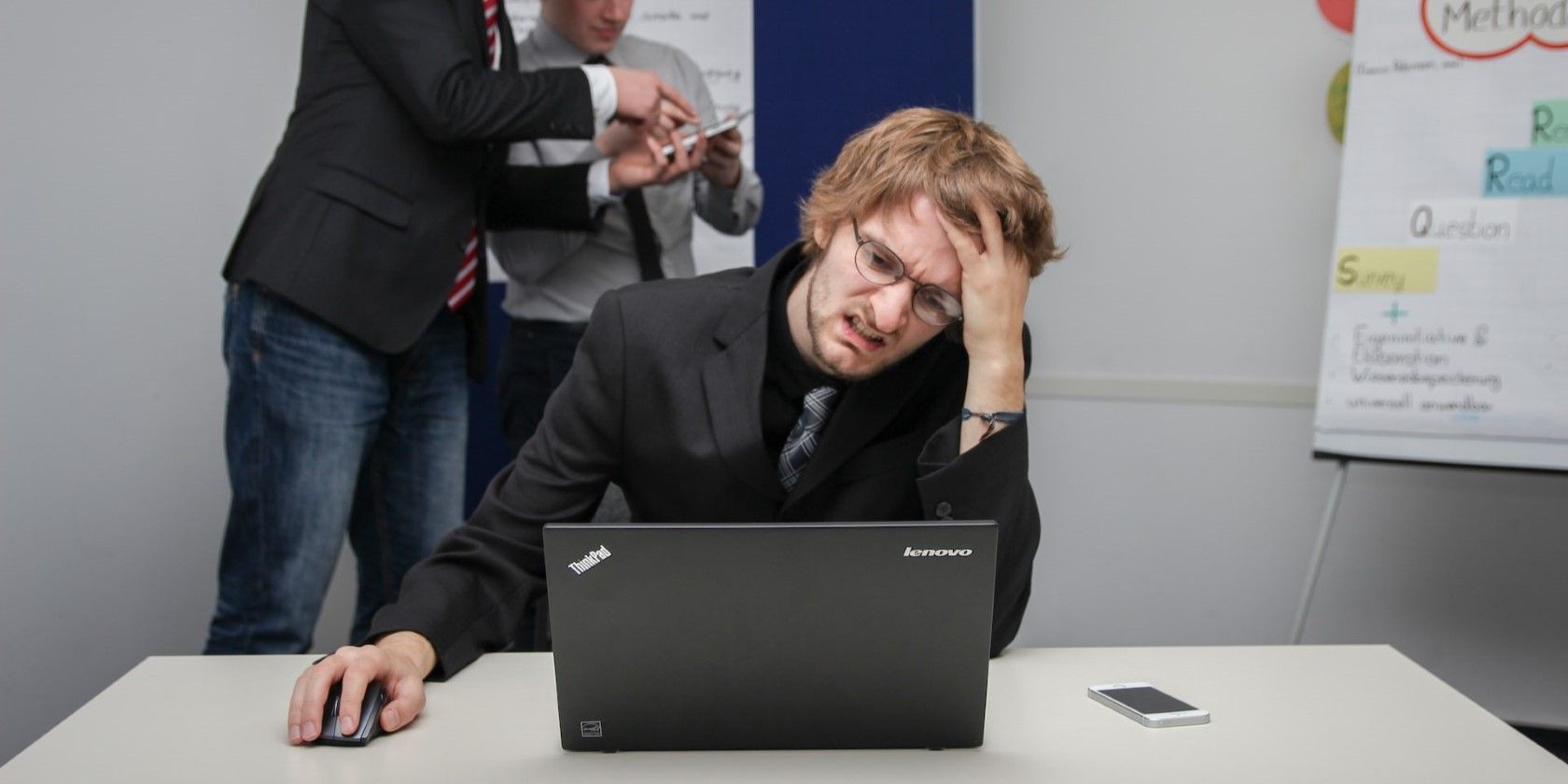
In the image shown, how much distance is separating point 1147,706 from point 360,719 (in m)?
0.72

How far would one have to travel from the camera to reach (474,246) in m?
2.26

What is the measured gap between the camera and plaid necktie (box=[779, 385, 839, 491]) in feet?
4.92

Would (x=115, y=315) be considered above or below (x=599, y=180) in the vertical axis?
below

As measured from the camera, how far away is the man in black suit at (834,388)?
54.7 inches

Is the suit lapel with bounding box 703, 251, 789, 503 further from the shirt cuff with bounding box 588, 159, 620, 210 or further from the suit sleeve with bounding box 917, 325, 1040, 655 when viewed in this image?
the shirt cuff with bounding box 588, 159, 620, 210

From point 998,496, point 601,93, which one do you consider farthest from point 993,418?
point 601,93

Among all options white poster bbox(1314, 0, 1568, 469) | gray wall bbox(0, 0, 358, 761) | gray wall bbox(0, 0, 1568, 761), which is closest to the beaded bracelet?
white poster bbox(1314, 0, 1568, 469)

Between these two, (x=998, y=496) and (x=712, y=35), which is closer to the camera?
(x=998, y=496)

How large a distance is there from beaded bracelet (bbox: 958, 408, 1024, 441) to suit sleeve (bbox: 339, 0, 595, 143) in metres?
1.03

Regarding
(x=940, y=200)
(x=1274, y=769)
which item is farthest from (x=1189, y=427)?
(x=1274, y=769)

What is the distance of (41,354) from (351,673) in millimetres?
2066

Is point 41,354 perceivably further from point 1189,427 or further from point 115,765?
point 1189,427

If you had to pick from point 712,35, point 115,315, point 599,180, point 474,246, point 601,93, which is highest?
point 712,35

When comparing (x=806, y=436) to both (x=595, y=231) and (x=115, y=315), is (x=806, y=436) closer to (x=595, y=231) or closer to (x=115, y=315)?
(x=595, y=231)
